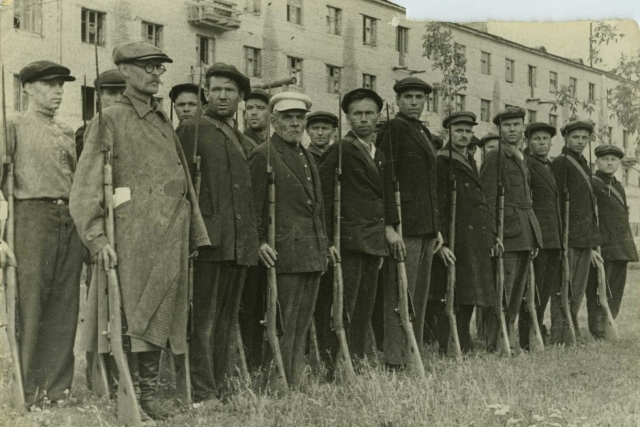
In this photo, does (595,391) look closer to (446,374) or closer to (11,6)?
(446,374)

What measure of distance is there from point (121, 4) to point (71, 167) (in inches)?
485

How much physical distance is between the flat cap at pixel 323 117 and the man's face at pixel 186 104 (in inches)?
45.8

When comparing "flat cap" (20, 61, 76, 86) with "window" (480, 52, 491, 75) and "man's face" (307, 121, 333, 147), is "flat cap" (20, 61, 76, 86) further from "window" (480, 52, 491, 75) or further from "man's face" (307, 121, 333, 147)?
"window" (480, 52, 491, 75)

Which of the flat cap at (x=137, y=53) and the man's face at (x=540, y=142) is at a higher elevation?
the flat cap at (x=137, y=53)

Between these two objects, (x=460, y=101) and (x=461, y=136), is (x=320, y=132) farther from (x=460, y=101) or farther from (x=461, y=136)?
(x=460, y=101)

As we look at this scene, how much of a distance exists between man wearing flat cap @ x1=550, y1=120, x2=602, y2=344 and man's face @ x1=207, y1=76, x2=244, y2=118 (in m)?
4.61

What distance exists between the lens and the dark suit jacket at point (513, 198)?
28.1 ft

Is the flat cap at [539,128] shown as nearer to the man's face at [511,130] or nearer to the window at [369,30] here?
the man's face at [511,130]

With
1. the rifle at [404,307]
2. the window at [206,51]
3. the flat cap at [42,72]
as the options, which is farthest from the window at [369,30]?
the window at [206,51]

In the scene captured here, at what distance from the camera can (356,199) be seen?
7.09 m

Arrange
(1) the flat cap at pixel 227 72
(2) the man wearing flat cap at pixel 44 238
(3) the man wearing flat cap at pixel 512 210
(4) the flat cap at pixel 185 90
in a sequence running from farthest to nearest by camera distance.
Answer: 1. (3) the man wearing flat cap at pixel 512 210
2. (4) the flat cap at pixel 185 90
3. (1) the flat cap at pixel 227 72
4. (2) the man wearing flat cap at pixel 44 238

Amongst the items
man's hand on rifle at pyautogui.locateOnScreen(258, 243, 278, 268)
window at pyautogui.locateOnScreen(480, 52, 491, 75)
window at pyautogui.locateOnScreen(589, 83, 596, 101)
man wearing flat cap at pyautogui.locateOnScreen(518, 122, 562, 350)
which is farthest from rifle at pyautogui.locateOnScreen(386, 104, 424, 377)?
window at pyautogui.locateOnScreen(480, 52, 491, 75)

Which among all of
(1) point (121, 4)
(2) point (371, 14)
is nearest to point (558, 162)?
(2) point (371, 14)

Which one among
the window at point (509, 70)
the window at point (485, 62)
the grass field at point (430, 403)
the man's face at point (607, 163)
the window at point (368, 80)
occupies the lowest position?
the grass field at point (430, 403)
